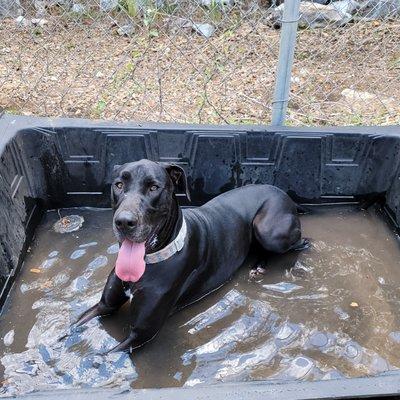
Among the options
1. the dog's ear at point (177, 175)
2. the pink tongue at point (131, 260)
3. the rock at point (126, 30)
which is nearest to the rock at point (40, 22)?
the rock at point (126, 30)

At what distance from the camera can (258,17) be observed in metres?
7.10

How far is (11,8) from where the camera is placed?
717cm

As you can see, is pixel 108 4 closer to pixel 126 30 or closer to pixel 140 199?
pixel 126 30

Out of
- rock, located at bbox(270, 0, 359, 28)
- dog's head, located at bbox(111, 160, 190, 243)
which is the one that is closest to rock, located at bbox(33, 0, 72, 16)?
rock, located at bbox(270, 0, 359, 28)

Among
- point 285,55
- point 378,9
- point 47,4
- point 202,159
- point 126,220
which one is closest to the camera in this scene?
point 126,220

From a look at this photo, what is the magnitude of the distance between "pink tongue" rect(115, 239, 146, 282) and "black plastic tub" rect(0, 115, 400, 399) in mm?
1266

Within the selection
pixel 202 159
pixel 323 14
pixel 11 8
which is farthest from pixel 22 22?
pixel 202 159

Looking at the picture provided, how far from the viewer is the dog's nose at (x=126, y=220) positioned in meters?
2.67

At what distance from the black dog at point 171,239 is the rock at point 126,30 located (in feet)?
12.3

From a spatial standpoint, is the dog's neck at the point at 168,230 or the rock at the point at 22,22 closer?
the dog's neck at the point at 168,230

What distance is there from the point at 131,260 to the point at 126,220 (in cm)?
29

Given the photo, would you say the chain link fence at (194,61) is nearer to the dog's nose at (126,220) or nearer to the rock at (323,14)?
the rock at (323,14)

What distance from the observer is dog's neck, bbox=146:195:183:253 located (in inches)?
116

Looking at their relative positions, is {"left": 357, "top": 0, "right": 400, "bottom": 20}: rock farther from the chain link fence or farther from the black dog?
the black dog
